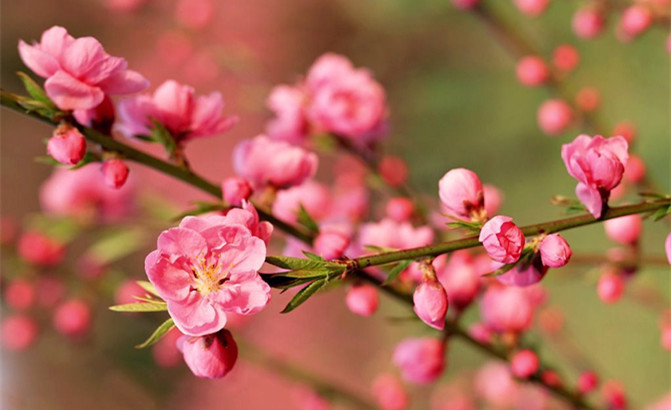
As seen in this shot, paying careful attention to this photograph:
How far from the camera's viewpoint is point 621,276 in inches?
18.2

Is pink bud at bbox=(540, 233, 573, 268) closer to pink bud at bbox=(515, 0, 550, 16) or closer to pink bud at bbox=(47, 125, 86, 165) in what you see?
pink bud at bbox=(47, 125, 86, 165)

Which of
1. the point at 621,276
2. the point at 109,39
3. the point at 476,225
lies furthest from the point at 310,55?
the point at 476,225

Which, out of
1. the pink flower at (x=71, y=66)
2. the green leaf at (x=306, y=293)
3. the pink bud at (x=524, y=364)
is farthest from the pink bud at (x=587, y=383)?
the pink flower at (x=71, y=66)

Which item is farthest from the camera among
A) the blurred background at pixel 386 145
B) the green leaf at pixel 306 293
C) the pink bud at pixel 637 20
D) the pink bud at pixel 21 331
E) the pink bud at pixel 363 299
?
the blurred background at pixel 386 145

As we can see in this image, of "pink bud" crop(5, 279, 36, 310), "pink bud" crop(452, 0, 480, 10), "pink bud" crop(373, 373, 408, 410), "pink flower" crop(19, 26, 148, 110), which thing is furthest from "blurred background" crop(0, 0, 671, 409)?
"pink flower" crop(19, 26, 148, 110)

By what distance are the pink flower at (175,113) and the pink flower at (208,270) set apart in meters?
0.11

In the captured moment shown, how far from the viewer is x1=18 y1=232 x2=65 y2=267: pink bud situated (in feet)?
2.22

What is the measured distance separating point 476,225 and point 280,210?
0.73 feet

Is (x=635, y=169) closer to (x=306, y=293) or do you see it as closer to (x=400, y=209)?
(x=400, y=209)

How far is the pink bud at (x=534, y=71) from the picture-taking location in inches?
23.9

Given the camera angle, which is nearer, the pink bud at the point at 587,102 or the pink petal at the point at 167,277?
the pink petal at the point at 167,277

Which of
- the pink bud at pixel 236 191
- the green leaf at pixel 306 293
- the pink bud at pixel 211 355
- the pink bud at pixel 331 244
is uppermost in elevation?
the green leaf at pixel 306 293

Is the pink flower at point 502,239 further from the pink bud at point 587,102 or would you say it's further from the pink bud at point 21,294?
the pink bud at point 21,294

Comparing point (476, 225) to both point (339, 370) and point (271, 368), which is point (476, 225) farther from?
point (339, 370)
